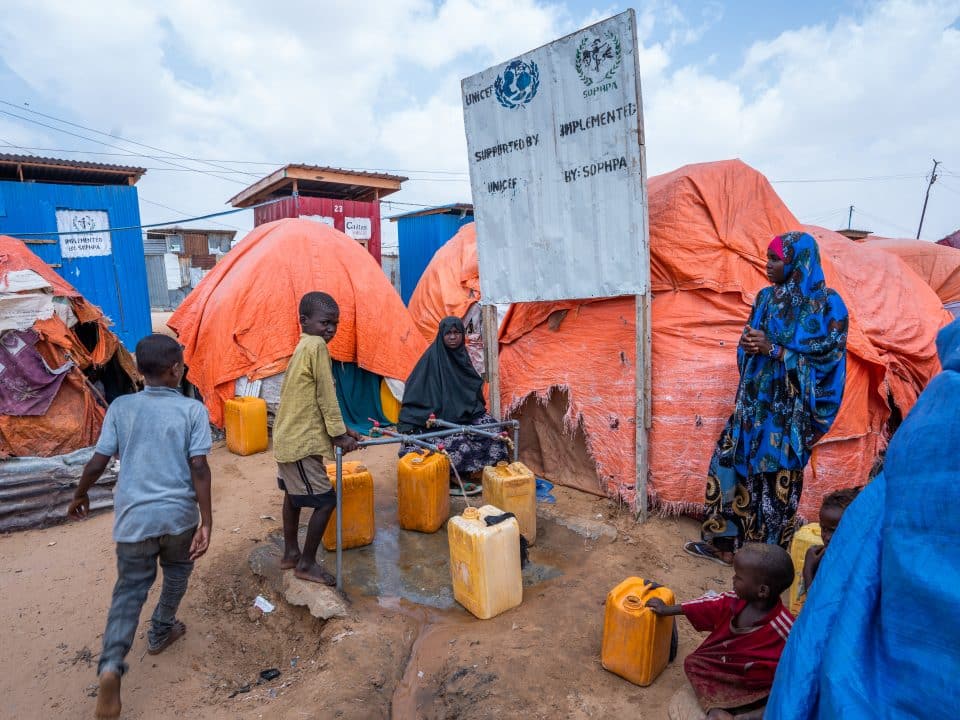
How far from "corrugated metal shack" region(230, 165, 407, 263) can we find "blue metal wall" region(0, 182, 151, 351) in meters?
2.66

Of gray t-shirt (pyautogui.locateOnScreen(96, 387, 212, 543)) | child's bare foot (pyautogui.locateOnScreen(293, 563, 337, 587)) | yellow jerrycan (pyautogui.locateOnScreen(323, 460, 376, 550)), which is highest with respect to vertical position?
gray t-shirt (pyautogui.locateOnScreen(96, 387, 212, 543))

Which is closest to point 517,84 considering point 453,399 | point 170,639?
point 453,399

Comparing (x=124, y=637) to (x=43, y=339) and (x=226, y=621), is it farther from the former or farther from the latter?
(x=43, y=339)

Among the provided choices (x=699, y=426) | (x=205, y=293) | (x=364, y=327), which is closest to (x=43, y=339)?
(x=205, y=293)

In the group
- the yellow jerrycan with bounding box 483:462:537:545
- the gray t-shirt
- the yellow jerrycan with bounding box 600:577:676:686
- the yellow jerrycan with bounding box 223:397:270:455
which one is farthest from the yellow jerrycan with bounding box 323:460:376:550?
the yellow jerrycan with bounding box 223:397:270:455

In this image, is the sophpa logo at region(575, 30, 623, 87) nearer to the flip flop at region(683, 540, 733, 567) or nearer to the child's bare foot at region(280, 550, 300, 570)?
the flip flop at region(683, 540, 733, 567)

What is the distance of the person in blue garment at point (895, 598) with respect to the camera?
842 millimetres

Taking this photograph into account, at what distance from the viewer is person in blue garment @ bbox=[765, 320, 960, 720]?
0.84 m

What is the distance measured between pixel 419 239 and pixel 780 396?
11.9 meters

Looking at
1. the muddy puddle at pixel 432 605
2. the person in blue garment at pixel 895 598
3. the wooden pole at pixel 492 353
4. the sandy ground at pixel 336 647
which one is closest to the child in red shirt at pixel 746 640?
the sandy ground at pixel 336 647

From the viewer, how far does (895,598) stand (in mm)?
899

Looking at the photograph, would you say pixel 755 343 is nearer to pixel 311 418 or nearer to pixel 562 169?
pixel 562 169

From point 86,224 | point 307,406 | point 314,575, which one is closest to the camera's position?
point 307,406

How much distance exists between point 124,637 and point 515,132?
4273mm
